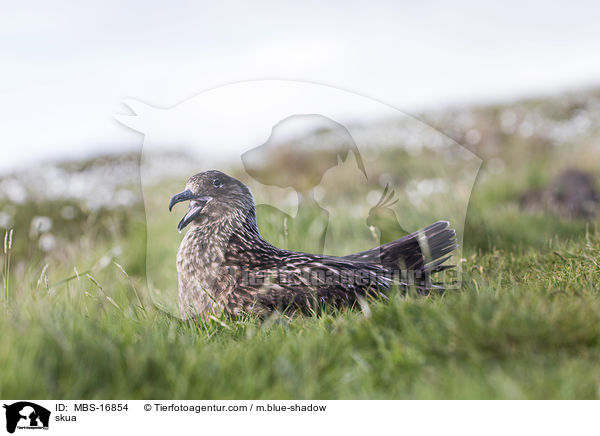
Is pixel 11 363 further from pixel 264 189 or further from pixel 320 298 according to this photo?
pixel 264 189

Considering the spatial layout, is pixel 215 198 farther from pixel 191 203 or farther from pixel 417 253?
pixel 417 253

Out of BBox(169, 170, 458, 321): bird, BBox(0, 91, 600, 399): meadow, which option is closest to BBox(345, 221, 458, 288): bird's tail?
BBox(169, 170, 458, 321): bird

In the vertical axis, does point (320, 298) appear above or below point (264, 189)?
below

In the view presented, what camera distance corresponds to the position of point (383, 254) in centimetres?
459

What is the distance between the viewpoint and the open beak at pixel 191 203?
407 cm

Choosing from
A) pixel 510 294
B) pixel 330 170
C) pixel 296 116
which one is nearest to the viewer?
pixel 510 294

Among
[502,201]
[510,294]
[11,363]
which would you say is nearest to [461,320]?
[510,294]

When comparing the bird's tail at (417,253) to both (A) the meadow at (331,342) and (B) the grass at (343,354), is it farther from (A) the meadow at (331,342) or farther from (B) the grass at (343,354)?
(B) the grass at (343,354)

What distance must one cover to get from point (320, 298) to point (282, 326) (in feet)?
1.54
